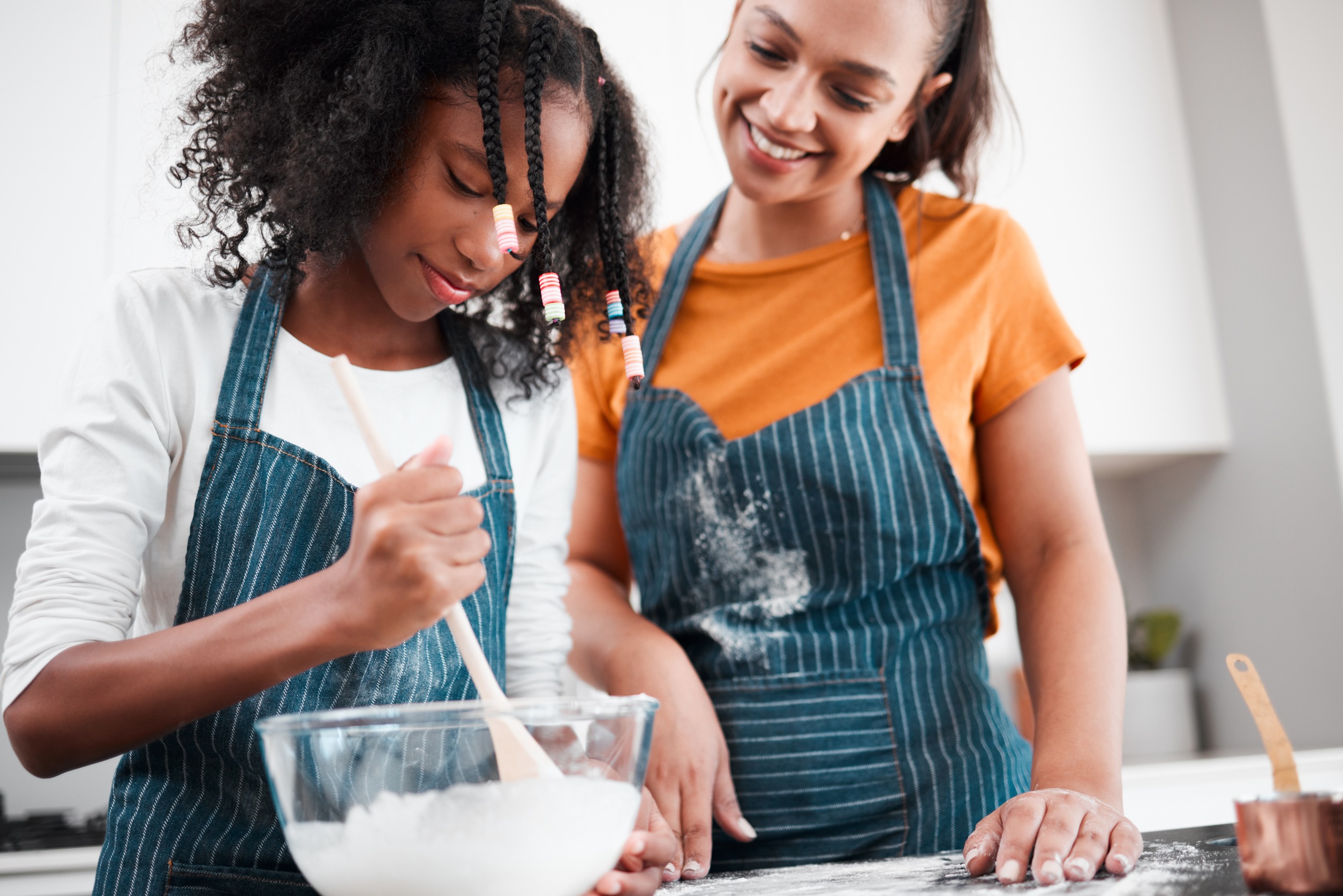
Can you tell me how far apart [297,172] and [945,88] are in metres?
0.72

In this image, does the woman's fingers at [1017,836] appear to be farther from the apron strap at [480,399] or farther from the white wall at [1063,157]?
the white wall at [1063,157]

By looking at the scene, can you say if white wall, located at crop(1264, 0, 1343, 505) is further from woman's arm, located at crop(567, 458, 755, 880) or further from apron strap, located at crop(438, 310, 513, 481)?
apron strap, located at crop(438, 310, 513, 481)

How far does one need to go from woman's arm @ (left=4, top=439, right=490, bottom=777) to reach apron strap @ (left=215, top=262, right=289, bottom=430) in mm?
219

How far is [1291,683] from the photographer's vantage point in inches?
88.1

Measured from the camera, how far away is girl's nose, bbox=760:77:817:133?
1.03 m

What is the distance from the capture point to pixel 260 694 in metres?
0.75

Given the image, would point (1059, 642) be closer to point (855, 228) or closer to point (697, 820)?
point (697, 820)

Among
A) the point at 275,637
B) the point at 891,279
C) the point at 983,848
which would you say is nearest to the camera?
the point at 275,637

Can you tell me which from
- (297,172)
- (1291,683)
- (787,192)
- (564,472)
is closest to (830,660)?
(564,472)

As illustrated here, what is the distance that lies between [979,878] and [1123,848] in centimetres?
9

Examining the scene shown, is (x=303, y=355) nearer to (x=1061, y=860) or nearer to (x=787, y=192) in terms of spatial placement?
(x=787, y=192)

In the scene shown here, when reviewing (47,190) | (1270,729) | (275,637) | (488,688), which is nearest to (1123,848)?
(1270,729)

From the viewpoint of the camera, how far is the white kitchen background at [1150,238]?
1.97 metres

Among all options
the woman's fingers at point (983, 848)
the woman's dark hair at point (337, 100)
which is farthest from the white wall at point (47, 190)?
the woman's fingers at point (983, 848)
